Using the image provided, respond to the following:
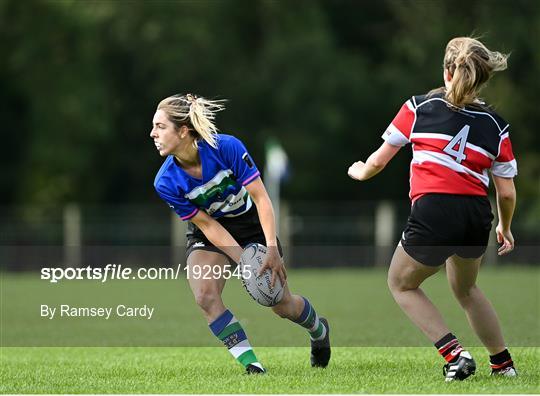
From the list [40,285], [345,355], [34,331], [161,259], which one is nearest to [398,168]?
[161,259]

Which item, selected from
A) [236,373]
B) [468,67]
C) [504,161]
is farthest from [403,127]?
[236,373]

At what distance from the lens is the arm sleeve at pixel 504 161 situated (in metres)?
5.90

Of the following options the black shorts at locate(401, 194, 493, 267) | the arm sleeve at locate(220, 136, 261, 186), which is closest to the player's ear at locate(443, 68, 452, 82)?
the black shorts at locate(401, 194, 493, 267)

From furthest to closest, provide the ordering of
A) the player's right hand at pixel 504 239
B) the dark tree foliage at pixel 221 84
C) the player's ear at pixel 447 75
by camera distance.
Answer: the dark tree foliage at pixel 221 84, the player's right hand at pixel 504 239, the player's ear at pixel 447 75

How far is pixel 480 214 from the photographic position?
19.4 feet

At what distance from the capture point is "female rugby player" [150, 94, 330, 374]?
251 inches

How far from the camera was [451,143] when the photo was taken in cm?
583

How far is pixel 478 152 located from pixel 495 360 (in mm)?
1285

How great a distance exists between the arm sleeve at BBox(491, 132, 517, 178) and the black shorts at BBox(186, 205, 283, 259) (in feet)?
4.93

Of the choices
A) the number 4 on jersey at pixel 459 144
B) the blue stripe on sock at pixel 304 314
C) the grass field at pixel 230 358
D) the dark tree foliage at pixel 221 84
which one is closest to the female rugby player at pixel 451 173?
the number 4 on jersey at pixel 459 144

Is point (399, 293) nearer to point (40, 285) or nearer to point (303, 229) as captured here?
point (40, 285)

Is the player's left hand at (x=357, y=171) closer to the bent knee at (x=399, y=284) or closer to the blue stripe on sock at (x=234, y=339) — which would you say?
the bent knee at (x=399, y=284)

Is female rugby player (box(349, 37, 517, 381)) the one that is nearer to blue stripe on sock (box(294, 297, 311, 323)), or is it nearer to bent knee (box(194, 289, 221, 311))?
blue stripe on sock (box(294, 297, 311, 323))

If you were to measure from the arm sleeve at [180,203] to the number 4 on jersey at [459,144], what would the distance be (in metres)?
1.62
